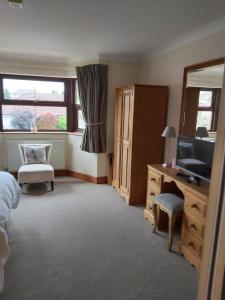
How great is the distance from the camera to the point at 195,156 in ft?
8.64

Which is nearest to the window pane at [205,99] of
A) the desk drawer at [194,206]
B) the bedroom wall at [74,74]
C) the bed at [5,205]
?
the desk drawer at [194,206]

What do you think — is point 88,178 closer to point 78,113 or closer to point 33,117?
point 78,113

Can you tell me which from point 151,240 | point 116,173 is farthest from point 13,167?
point 151,240

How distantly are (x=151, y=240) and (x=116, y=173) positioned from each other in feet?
5.87

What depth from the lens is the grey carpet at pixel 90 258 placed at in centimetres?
198

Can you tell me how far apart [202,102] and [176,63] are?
0.89 m

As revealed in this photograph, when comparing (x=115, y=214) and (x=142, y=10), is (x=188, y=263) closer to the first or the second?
(x=115, y=214)

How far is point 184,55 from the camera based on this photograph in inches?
129

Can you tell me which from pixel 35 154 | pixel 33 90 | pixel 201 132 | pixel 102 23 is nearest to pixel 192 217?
pixel 201 132

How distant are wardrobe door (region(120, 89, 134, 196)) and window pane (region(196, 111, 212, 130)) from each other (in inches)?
40.5

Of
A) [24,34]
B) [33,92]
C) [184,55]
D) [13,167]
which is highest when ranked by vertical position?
[24,34]

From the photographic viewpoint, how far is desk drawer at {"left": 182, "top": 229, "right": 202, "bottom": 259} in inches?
89.0

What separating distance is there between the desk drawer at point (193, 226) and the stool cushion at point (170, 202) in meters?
0.11

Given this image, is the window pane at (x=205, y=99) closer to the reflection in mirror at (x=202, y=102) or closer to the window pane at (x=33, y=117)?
the reflection in mirror at (x=202, y=102)
